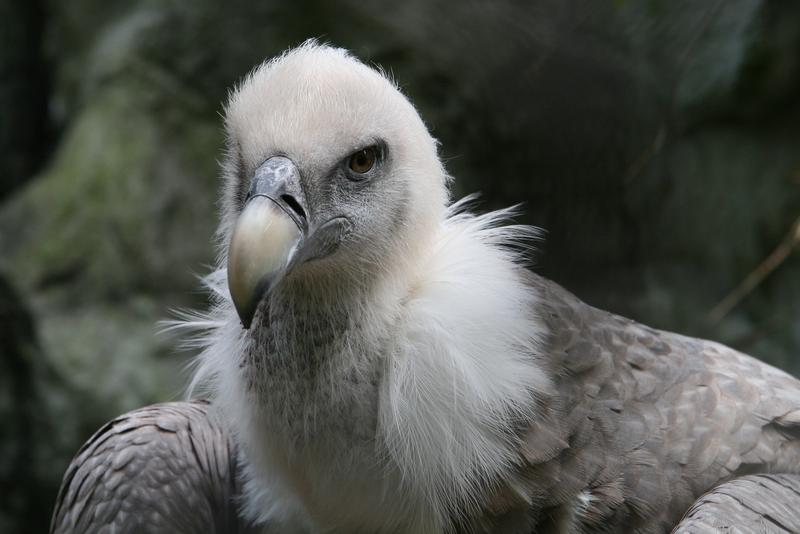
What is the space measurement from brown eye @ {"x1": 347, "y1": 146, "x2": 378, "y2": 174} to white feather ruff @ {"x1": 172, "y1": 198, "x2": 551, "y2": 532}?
301 mm

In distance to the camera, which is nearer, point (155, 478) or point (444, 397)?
point (444, 397)

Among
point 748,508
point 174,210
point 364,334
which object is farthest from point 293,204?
point 174,210

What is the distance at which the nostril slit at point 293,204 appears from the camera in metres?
1.90

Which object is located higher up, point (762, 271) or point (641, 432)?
point (762, 271)

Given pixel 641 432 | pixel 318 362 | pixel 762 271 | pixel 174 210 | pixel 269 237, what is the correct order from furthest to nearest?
pixel 174 210 < pixel 762 271 < pixel 641 432 < pixel 318 362 < pixel 269 237

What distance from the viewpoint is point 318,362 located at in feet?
6.78

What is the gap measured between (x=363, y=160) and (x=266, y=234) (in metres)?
0.40

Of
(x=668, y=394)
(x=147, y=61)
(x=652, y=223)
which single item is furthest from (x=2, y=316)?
(x=668, y=394)

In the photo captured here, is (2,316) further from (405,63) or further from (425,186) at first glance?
(425,186)

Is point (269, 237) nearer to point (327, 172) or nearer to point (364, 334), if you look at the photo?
point (327, 172)

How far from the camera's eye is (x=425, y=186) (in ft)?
7.31

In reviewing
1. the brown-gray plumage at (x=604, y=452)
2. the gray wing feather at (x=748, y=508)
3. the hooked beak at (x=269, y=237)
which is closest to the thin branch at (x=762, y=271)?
the brown-gray plumage at (x=604, y=452)

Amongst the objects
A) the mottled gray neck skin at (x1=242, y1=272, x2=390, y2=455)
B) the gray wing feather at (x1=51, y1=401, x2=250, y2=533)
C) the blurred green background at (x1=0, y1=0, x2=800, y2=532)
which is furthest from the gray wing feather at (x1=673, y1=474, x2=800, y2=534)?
the blurred green background at (x1=0, y1=0, x2=800, y2=532)

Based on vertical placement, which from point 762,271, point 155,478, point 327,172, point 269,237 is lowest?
Result: point 155,478
